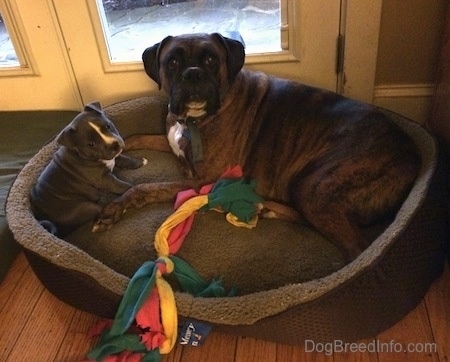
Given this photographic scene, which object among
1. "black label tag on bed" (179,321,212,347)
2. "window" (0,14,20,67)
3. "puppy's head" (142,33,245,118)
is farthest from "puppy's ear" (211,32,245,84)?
"window" (0,14,20,67)

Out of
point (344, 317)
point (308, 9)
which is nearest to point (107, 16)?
point (308, 9)

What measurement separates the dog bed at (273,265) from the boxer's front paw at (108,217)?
25 mm

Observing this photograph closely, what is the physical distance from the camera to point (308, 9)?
207cm

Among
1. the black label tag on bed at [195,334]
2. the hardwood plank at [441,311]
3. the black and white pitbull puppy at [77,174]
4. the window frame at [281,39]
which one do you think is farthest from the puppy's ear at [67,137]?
the hardwood plank at [441,311]

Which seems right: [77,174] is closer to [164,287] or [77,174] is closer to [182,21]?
[164,287]

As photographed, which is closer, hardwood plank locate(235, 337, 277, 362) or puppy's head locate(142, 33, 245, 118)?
hardwood plank locate(235, 337, 277, 362)

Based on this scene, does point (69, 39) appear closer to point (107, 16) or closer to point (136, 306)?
point (107, 16)

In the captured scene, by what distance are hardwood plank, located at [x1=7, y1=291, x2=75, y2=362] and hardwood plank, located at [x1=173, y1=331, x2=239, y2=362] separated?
0.44m

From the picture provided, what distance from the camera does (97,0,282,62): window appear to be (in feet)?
7.23

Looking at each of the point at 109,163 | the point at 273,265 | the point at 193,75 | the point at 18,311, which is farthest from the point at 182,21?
the point at 18,311

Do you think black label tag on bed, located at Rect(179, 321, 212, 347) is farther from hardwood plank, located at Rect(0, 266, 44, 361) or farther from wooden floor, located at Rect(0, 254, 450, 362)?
hardwood plank, located at Rect(0, 266, 44, 361)

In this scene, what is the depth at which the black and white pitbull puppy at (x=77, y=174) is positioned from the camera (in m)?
1.81

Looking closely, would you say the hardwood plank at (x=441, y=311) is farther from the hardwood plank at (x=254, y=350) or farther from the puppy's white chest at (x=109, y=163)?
the puppy's white chest at (x=109, y=163)

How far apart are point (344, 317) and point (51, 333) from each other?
985 millimetres
